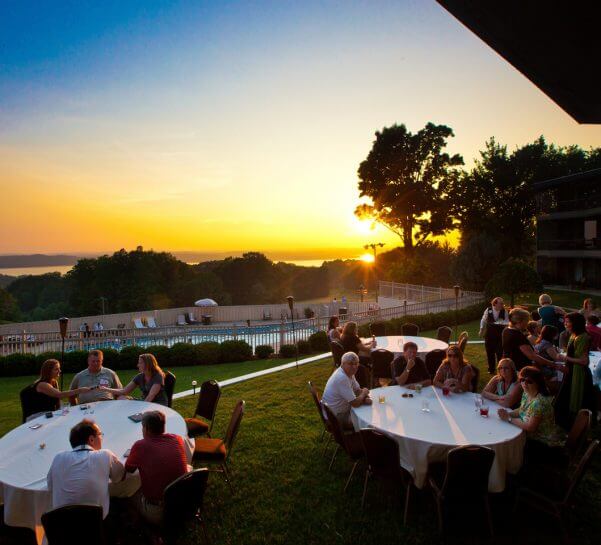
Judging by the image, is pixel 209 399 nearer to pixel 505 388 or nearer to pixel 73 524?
pixel 73 524

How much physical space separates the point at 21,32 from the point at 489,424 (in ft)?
45.9

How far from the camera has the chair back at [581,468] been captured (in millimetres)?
3557

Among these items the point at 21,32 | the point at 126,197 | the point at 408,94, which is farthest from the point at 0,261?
the point at 408,94

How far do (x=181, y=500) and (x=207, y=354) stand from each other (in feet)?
34.0

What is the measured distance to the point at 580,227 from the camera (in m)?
27.6

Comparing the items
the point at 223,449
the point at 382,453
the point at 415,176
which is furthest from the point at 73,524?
the point at 415,176

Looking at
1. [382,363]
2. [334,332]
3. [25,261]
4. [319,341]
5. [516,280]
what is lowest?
[319,341]

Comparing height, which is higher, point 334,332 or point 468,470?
point 334,332

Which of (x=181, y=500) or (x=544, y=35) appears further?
(x=181, y=500)

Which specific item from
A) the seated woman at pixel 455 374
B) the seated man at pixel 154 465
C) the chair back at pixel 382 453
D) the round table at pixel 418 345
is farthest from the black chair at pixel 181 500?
the round table at pixel 418 345

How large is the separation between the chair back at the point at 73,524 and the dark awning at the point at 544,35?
384 cm

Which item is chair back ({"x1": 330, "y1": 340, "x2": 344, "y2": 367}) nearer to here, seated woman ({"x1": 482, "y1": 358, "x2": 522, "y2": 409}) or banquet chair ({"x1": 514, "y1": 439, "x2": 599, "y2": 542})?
seated woman ({"x1": 482, "y1": 358, "x2": 522, "y2": 409})

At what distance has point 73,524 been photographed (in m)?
2.98

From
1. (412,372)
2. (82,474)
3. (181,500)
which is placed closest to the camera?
(82,474)
